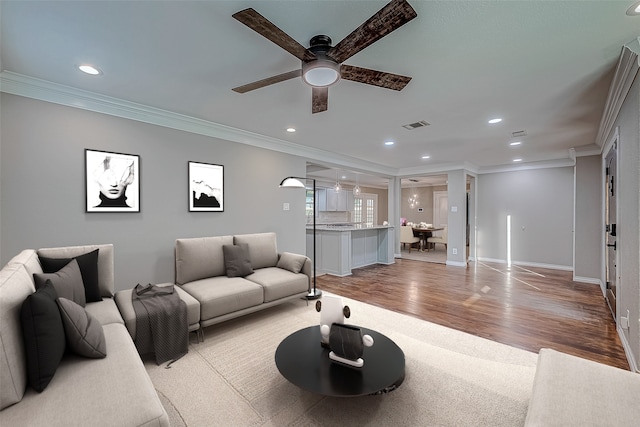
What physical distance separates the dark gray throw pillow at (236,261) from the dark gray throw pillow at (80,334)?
179 cm

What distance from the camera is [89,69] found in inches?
94.1

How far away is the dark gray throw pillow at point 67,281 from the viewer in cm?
185

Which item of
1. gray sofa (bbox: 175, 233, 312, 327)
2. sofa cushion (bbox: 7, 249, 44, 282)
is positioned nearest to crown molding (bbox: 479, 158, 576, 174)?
gray sofa (bbox: 175, 233, 312, 327)

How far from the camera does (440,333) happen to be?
9.66ft

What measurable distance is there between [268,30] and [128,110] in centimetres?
252

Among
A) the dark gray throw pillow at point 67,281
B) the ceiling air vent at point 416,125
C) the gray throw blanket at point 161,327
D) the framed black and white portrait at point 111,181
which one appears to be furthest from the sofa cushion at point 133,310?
the ceiling air vent at point 416,125

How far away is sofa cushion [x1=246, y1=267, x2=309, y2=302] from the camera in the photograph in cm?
324

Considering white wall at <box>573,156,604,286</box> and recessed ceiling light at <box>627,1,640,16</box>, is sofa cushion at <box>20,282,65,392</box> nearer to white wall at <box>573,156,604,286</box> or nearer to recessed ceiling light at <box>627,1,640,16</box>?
recessed ceiling light at <box>627,1,640,16</box>

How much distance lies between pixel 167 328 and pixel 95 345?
87cm

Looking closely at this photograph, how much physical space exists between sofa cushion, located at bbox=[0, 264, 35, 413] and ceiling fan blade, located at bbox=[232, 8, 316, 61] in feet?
5.74

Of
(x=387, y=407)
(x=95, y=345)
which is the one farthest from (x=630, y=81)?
(x=95, y=345)

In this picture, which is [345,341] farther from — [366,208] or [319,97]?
[366,208]

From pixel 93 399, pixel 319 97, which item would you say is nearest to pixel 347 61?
pixel 319 97

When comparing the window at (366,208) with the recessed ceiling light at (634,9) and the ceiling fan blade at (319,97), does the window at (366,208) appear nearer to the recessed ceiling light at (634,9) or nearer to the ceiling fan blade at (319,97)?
the ceiling fan blade at (319,97)
